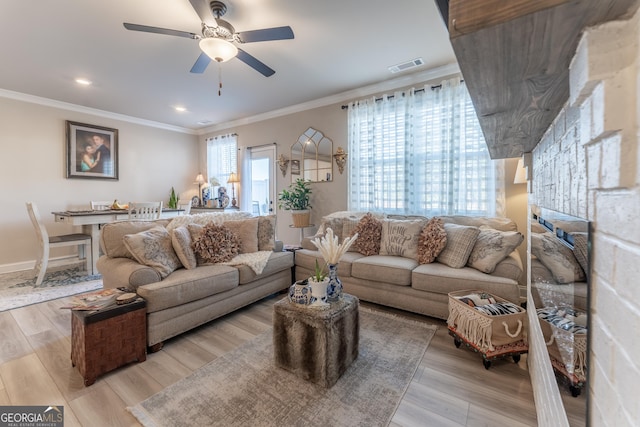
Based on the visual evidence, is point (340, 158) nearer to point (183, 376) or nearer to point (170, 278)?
point (170, 278)

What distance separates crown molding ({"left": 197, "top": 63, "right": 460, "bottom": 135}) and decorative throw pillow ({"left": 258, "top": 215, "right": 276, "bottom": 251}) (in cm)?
222

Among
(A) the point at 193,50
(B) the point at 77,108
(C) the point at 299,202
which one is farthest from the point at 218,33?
(B) the point at 77,108

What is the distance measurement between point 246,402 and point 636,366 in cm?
166

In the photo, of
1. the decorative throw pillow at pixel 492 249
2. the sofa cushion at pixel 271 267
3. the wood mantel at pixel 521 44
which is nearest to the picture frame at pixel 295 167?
the sofa cushion at pixel 271 267

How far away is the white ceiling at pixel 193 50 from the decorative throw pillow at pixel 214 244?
1917 mm

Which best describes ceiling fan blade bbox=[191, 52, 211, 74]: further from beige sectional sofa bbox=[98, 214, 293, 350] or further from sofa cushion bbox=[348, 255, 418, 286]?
sofa cushion bbox=[348, 255, 418, 286]

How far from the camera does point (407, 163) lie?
11.4 ft

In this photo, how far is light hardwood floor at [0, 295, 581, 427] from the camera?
1415 mm

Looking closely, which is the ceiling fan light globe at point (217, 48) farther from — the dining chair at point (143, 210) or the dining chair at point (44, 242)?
the dining chair at point (44, 242)

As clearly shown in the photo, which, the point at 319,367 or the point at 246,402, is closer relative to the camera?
the point at 246,402

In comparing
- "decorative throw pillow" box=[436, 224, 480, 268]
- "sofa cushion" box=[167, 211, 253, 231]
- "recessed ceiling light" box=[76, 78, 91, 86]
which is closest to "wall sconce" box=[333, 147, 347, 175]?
"sofa cushion" box=[167, 211, 253, 231]

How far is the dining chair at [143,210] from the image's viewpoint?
12.6ft

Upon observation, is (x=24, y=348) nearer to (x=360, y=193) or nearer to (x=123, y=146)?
(x=360, y=193)

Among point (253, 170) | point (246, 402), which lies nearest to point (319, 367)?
point (246, 402)
